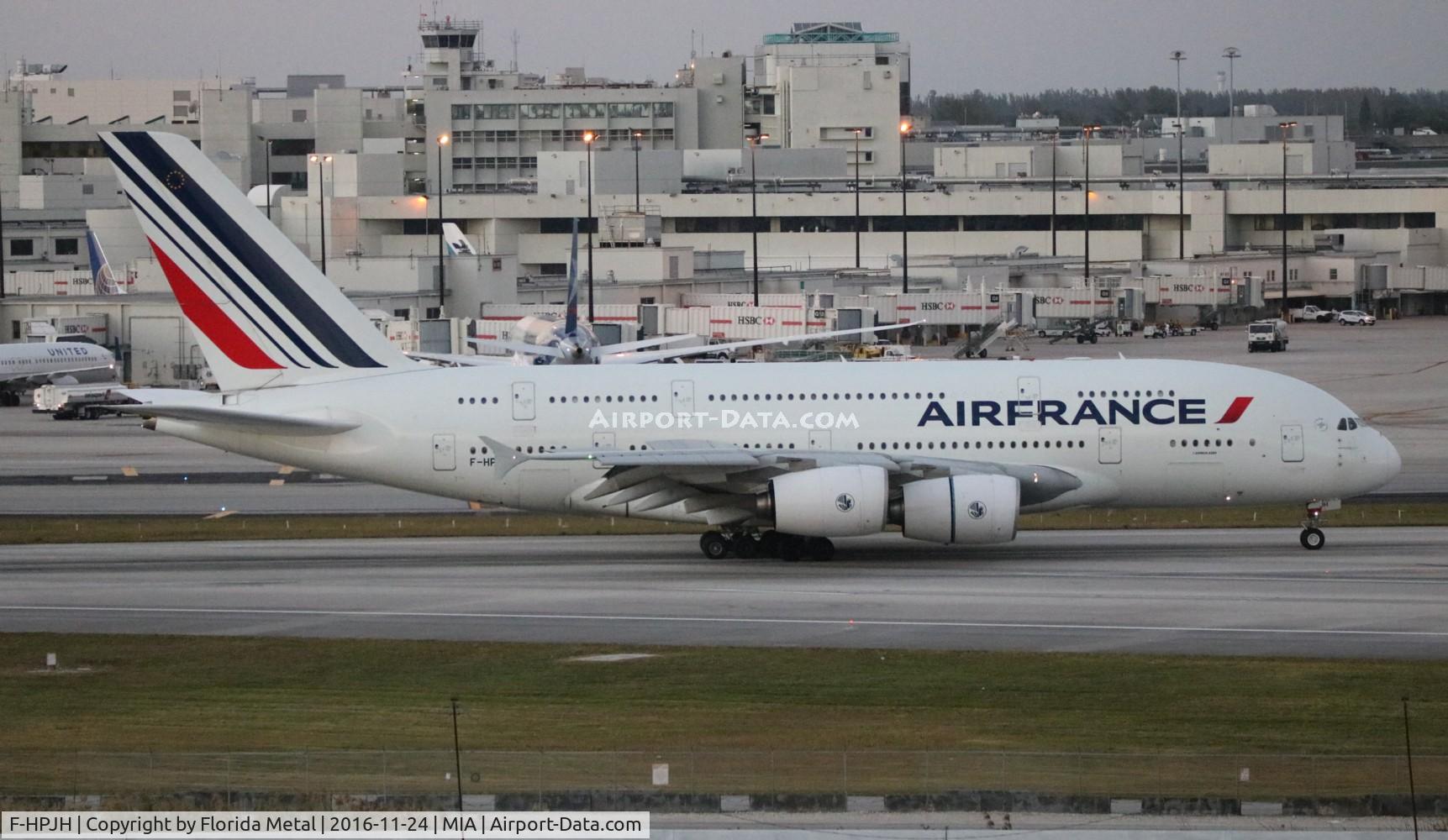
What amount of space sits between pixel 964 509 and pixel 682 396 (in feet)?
24.6

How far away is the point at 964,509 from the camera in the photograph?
44.7 meters

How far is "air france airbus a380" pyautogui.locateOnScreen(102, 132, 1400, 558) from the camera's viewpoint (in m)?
46.6

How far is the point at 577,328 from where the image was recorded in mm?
87812

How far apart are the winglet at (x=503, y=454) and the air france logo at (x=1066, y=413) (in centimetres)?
955

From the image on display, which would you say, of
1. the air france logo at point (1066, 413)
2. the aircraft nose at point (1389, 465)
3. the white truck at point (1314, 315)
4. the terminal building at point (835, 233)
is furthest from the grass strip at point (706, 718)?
the white truck at point (1314, 315)

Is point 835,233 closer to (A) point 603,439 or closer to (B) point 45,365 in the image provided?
(B) point 45,365

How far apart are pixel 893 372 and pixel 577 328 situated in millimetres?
41497

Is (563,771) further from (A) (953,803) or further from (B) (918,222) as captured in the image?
(B) (918,222)

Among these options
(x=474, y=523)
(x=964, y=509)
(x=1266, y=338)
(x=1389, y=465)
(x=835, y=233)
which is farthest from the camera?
(x=835, y=233)

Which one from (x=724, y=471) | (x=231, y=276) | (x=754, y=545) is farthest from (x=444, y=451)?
(x=754, y=545)

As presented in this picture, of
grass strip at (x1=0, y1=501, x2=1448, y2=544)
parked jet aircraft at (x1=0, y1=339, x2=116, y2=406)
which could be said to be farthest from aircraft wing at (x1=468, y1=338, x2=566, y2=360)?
grass strip at (x1=0, y1=501, x2=1448, y2=544)

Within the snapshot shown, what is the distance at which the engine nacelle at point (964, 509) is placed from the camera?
44688 millimetres

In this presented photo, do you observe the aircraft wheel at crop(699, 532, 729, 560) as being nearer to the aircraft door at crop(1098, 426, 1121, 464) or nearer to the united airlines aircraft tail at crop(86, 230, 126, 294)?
the aircraft door at crop(1098, 426, 1121, 464)

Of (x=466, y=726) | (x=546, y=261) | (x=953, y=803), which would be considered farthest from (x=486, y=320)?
(x=953, y=803)
